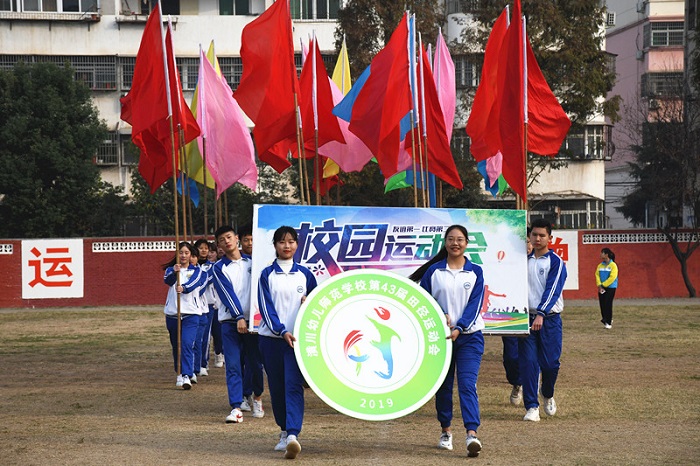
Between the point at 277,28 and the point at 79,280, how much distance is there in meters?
17.2

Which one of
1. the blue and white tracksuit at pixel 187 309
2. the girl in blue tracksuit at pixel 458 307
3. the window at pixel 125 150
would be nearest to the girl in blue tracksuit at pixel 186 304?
the blue and white tracksuit at pixel 187 309

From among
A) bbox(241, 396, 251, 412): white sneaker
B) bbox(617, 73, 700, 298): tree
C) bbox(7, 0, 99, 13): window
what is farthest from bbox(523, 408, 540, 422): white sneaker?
bbox(7, 0, 99, 13): window

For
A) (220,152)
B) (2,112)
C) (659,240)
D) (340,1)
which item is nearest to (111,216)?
(2,112)

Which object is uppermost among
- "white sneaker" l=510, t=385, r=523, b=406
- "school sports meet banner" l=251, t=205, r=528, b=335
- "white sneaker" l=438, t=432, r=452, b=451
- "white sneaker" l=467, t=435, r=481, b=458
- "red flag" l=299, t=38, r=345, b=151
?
"red flag" l=299, t=38, r=345, b=151

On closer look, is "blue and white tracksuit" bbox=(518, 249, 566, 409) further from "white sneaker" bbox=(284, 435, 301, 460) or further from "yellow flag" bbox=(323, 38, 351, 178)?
"yellow flag" bbox=(323, 38, 351, 178)

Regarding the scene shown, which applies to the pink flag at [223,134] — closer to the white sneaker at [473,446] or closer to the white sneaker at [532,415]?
the white sneaker at [532,415]

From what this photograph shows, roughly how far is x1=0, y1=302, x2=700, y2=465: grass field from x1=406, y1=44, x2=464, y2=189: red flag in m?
2.69

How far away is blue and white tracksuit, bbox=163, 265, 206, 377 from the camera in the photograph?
12.9 metres

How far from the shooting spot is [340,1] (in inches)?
1618

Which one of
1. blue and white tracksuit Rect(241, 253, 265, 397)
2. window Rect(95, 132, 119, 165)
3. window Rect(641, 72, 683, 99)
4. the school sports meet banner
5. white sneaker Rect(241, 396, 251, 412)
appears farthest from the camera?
window Rect(95, 132, 119, 165)

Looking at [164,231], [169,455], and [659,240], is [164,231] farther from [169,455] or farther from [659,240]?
[169,455]

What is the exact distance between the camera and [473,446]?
823 cm

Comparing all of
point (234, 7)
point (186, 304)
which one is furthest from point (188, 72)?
point (186, 304)

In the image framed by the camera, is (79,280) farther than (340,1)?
No
